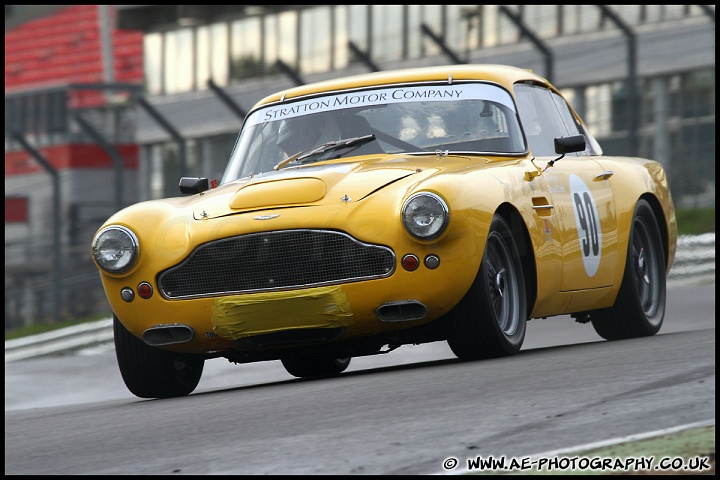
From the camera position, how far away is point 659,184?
30.2ft

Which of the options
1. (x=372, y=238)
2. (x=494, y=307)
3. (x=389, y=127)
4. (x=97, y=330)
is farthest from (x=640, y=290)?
(x=97, y=330)

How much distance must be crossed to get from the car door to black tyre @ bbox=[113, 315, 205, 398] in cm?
206

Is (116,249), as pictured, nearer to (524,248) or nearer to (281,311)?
(281,311)

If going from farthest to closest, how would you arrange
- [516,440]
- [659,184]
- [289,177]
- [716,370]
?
[659,184], [289,177], [716,370], [516,440]

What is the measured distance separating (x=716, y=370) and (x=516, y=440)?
1.62m

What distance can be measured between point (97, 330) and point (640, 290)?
7.10 m

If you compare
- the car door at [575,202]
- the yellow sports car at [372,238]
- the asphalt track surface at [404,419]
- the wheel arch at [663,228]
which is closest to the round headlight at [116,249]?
the yellow sports car at [372,238]

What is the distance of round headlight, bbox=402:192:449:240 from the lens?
655 centimetres

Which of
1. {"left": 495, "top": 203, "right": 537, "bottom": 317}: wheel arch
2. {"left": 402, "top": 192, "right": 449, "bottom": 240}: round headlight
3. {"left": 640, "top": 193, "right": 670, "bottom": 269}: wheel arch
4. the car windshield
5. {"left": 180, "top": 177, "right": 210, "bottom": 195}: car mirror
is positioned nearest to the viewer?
{"left": 402, "top": 192, "right": 449, "bottom": 240}: round headlight

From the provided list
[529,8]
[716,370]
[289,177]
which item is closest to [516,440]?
[716,370]

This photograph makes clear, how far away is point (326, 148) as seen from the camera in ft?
26.1

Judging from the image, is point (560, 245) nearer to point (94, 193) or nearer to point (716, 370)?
point (716, 370)

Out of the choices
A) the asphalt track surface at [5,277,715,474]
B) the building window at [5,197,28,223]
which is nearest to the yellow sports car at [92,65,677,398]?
the asphalt track surface at [5,277,715,474]

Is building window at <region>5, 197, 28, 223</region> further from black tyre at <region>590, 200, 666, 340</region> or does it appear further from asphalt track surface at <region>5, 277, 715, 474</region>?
asphalt track surface at <region>5, 277, 715, 474</region>
